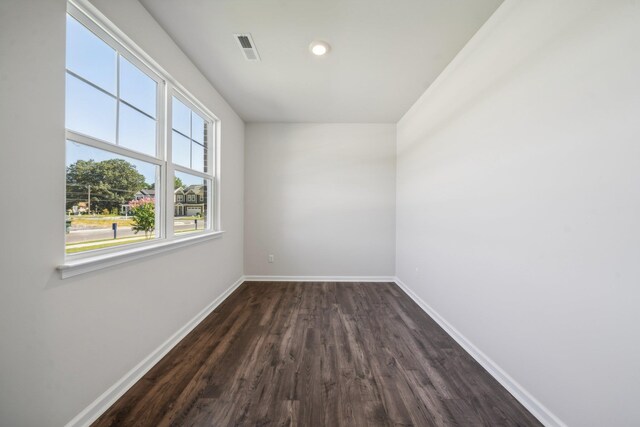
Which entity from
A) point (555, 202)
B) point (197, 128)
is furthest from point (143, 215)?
point (555, 202)

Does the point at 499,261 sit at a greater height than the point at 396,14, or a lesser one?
lesser

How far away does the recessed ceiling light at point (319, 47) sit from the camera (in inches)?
79.3

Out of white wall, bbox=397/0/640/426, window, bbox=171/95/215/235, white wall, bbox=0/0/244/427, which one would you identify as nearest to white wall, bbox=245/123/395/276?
window, bbox=171/95/215/235

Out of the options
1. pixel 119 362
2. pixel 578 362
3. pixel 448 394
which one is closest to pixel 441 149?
pixel 578 362

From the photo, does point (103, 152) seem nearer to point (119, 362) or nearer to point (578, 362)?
point (119, 362)

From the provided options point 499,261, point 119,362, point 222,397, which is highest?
point 499,261

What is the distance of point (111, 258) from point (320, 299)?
2.29 m

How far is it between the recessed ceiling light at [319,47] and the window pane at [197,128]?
1.49 m

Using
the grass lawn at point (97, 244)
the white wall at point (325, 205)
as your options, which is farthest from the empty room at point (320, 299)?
the white wall at point (325, 205)

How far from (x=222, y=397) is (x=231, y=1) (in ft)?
8.91

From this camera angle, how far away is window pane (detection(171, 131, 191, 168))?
221 cm

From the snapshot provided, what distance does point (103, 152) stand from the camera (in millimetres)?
1488

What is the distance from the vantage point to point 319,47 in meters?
2.06

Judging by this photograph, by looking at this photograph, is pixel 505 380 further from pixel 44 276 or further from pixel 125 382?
pixel 44 276
